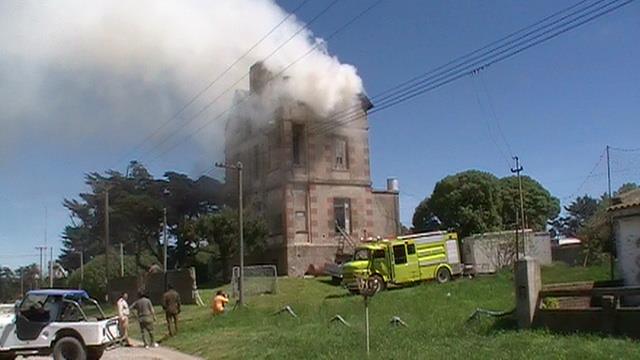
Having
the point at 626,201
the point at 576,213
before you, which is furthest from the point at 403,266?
the point at 576,213

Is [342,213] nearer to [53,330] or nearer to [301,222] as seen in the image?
[301,222]

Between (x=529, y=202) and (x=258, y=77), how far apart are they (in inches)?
1272

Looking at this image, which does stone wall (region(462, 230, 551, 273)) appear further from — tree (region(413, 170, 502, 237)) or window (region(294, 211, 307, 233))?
tree (region(413, 170, 502, 237))

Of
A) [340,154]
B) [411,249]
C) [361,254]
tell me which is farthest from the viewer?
[340,154]

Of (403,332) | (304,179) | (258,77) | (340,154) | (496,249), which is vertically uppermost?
(258,77)

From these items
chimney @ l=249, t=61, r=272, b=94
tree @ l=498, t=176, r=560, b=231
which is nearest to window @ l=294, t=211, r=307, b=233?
chimney @ l=249, t=61, r=272, b=94

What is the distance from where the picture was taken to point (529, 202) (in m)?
73.7

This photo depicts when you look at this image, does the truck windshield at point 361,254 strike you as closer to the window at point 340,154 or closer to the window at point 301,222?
the window at point 301,222

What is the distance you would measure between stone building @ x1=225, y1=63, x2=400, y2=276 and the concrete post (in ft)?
110

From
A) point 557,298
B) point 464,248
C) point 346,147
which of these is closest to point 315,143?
point 346,147

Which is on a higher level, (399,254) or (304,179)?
(304,179)

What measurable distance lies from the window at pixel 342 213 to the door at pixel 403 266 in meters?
17.8

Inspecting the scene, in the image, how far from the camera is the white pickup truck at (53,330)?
1936 cm

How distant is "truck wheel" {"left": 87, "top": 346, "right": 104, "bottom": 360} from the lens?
774 inches
